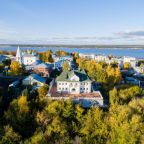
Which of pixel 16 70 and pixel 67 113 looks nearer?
pixel 67 113

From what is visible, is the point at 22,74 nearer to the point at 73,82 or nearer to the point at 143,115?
the point at 73,82

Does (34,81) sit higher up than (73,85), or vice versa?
(73,85)

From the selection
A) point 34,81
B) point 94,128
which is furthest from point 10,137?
point 34,81

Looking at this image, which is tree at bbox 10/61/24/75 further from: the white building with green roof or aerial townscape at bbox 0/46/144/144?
the white building with green roof

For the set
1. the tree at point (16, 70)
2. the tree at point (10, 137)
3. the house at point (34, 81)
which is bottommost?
the tree at point (10, 137)

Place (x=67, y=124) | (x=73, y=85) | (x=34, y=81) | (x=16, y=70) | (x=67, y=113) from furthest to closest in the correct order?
1. (x=16, y=70)
2. (x=34, y=81)
3. (x=73, y=85)
4. (x=67, y=113)
5. (x=67, y=124)

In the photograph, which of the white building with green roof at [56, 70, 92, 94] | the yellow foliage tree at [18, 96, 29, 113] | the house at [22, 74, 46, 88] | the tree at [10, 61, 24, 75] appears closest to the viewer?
the yellow foliage tree at [18, 96, 29, 113]

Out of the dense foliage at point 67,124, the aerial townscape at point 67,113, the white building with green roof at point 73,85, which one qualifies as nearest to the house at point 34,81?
the aerial townscape at point 67,113

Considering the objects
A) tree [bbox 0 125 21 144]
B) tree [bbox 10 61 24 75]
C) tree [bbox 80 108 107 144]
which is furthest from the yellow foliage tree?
tree [bbox 10 61 24 75]

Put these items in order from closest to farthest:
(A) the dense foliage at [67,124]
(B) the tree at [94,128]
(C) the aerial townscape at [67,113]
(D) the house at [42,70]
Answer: (A) the dense foliage at [67,124]
(B) the tree at [94,128]
(C) the aerial townscape at [67,113]
(D) the house at [42,70]

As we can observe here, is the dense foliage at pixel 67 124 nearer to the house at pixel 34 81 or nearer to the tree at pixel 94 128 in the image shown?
the tree at pixel 94 128

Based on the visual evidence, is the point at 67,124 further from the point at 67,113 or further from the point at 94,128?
the point at 94,128

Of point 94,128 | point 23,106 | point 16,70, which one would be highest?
point 16,70
